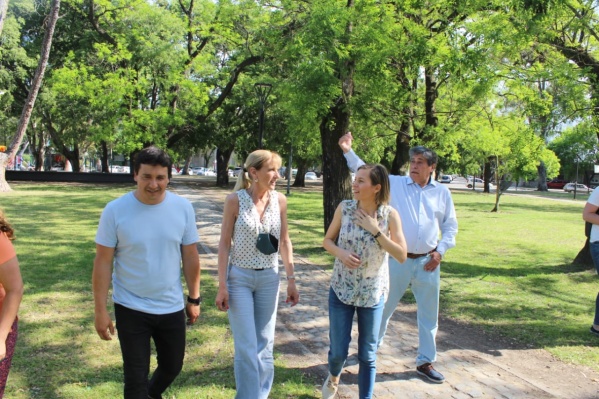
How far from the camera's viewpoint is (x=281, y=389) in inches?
161

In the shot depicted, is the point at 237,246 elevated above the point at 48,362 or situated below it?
above

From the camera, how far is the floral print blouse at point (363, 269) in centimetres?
352

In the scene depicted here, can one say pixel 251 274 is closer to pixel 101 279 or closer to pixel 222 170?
pixel 101 279

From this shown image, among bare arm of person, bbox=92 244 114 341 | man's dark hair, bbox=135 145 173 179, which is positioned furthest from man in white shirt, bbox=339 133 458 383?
bare arm of person, bbox=92 244 114 341

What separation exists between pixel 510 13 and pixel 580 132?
249cm

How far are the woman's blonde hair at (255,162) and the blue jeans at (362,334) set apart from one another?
0.99 meters

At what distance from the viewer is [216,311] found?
6164 millimetres

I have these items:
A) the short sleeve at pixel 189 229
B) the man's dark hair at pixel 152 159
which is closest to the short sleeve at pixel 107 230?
the man's dark hair at pixel 152 159

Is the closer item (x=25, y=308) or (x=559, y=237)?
(x=25, y=308)

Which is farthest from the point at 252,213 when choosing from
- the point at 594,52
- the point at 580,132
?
the point at 594,52

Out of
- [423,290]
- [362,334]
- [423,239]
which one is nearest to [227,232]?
[362,334]

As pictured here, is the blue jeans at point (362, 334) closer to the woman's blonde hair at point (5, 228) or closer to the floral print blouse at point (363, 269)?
the floral print blouse at point (363, 269)

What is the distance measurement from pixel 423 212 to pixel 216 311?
117 inches

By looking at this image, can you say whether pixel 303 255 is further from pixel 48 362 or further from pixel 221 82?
pixel 221 82
